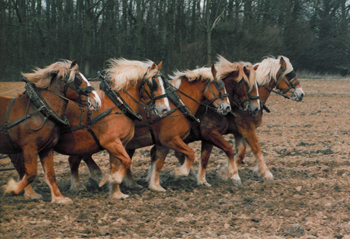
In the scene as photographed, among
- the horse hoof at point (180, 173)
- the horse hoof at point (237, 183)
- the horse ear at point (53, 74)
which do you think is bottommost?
the horse hoof at point (237, 183)

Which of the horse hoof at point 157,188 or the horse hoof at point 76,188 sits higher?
the horse hoof at point 157,188

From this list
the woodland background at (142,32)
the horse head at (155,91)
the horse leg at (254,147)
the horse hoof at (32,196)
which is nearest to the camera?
the horse hoof at (32,196)

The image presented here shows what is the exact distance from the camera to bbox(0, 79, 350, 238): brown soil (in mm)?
4570

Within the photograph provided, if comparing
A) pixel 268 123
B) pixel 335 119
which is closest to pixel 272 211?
pixel 268 123

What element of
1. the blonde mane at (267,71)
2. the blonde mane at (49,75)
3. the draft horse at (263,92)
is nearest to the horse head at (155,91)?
the blonde mane at (49,75)

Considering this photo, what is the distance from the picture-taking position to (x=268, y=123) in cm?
1330

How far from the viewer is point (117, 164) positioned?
5812mm

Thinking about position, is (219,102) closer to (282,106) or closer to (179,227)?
(179,227)

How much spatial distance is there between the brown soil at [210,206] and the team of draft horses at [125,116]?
0.30m

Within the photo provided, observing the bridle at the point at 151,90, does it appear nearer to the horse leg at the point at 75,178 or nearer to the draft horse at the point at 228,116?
the draft horse at the point at 228,116

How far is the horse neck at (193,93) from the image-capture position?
21.5ft

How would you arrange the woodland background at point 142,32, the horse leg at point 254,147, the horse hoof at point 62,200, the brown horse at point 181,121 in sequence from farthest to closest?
the woodland background at point 142,32
the horse leg at point 254,147
the brown horse at point 181,121
the horse hoof at point 62,200

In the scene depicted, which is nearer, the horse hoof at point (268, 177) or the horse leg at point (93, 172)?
the horse leg at point (93, 172)

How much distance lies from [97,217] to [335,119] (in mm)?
10877
